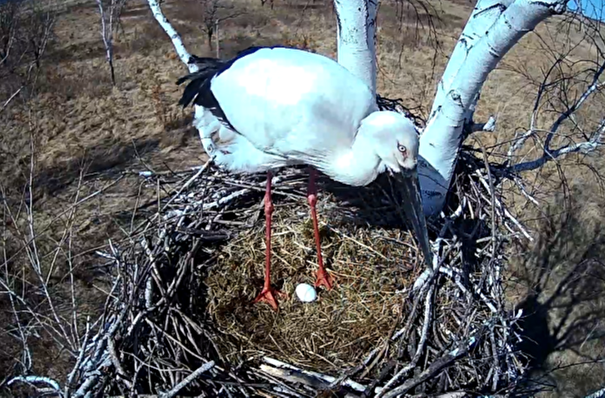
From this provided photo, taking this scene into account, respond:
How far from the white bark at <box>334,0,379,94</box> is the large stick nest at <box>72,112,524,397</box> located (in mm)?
631

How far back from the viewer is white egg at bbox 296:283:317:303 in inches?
119

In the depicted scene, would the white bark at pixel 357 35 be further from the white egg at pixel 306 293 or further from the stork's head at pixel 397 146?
the white egg at pixel 306 293

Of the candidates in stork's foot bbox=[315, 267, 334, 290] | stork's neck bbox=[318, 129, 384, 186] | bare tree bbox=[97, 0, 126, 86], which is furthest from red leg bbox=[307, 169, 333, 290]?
bare tree bbox=[97, 0, 126, 86]

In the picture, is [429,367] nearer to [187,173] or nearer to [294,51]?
[294,51]

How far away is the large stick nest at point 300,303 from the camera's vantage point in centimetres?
242

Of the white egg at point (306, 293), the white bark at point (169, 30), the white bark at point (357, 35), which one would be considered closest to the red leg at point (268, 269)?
the white egg at point (306, 293)

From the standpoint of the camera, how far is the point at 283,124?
2.65 metres

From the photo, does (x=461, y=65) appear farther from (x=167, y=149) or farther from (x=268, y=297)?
(x=167, y=149)

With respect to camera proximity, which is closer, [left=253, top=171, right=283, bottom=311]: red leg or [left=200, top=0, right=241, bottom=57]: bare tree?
[left=253, top=171, right=283, bottom=311]: red leg

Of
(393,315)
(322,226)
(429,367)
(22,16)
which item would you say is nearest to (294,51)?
(322,226)

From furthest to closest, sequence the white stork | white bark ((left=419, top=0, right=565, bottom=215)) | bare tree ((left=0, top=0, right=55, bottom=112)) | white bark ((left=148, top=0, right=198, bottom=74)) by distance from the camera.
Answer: bare tree ((left=0, top=0, right=55, bottom=112)) → white bark ((left=148, top=0, right=198, bottom=74)) → the white stork → white bark ((left=419, top=0, right=565, bottom=215))

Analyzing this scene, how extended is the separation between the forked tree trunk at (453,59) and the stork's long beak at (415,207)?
297 mm

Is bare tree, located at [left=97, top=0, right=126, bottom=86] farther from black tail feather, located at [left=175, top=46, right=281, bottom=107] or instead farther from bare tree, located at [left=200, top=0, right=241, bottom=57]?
black tail feather, located at [left=175, top=46, right=281, bottom=107]

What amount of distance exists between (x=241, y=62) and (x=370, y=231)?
1055 mm
